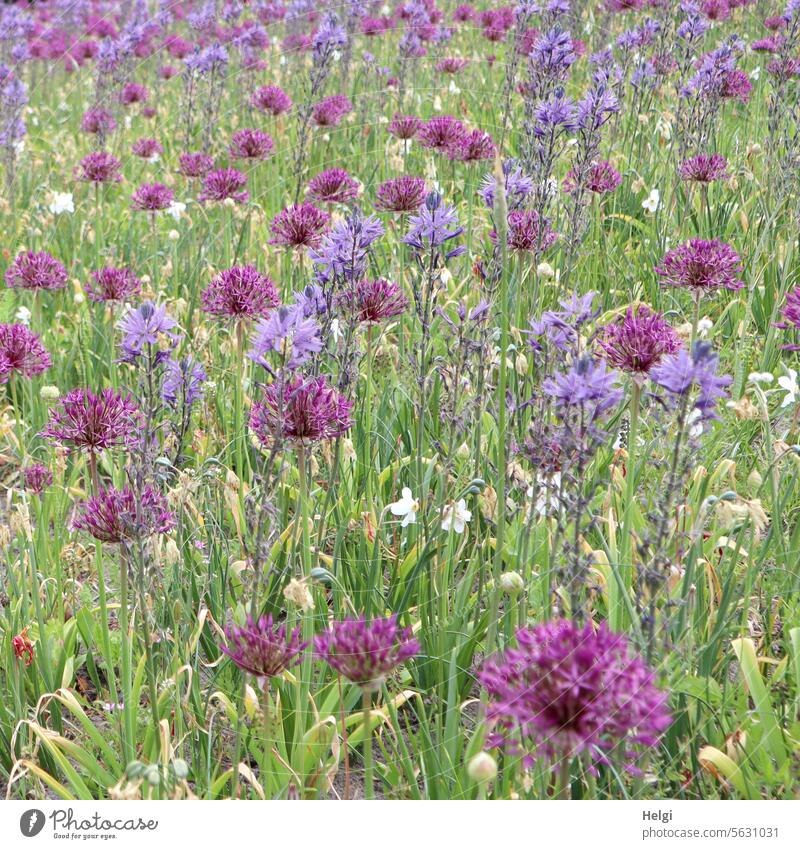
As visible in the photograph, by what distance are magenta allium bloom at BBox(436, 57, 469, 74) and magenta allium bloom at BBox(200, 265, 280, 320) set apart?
3189 mm

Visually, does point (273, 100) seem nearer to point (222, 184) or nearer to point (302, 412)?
point (222, 184)

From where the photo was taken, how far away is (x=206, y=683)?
2555 mm

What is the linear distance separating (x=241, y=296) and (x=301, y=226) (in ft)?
1.95

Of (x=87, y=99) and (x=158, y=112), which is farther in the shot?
(x=87, y=99)

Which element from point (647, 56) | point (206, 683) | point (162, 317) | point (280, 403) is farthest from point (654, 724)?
point (647, 56)

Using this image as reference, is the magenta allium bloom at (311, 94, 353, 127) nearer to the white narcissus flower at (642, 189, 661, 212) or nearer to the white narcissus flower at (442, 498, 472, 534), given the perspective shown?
the white narcissus flower at (642, 189, 661, 212)

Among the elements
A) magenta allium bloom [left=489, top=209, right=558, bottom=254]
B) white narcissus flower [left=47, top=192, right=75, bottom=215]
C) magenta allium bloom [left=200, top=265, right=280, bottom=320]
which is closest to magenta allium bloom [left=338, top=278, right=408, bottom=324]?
magenta allium bloom [left=200, top=265, right=280, bottom=320]

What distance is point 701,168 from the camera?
12.8 feet

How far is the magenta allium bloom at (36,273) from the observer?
3775mm

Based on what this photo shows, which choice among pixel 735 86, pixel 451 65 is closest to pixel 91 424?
pixel 735 86

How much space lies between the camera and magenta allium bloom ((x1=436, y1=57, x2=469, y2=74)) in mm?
5605
